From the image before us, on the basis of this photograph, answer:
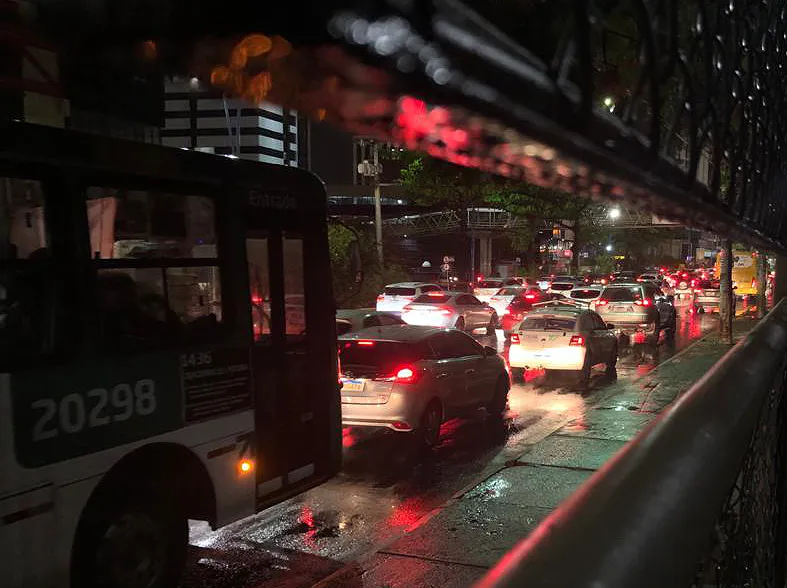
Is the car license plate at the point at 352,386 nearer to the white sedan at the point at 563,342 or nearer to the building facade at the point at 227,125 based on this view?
the building facade at the point at 227,125

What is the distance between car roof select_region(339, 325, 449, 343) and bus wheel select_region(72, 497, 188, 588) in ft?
16.6

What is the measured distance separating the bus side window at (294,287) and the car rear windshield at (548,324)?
9.31m

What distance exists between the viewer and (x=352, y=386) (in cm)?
998

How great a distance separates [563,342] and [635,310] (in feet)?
26.9

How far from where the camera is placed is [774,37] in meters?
4.45

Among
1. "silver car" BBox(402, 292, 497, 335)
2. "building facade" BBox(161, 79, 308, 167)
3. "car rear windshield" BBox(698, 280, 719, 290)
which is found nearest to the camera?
"building facade" BBox(161, 79, 308, 167)

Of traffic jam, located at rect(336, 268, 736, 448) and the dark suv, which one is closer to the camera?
traffic jam, located at rect(336, 268, 736, 448)

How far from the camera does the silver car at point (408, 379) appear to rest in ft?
32.1

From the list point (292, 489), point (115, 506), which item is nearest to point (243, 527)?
point (292, 489)

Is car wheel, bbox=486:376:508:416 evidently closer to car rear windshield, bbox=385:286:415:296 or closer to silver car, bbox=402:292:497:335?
silver car, bbox=402:292:497:335

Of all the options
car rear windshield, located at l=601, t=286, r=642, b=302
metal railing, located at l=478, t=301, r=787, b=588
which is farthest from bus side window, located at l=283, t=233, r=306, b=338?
car rear windshield, located at l=601, t=286, r=642, b=302

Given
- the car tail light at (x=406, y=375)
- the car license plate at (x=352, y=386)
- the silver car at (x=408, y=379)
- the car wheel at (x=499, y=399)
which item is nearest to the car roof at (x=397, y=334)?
the silver car at (x=408, y=379)

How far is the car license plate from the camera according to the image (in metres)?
9.92

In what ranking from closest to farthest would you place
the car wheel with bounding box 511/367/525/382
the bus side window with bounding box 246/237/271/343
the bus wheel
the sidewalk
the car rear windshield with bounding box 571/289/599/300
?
the bus wheel → the sidewalk → the bus side window with bounding box 246/237/271/343 → the car wheel with bounding box 511/367/525/382 → the car rear windshield with bounding box 571/289/599/300
